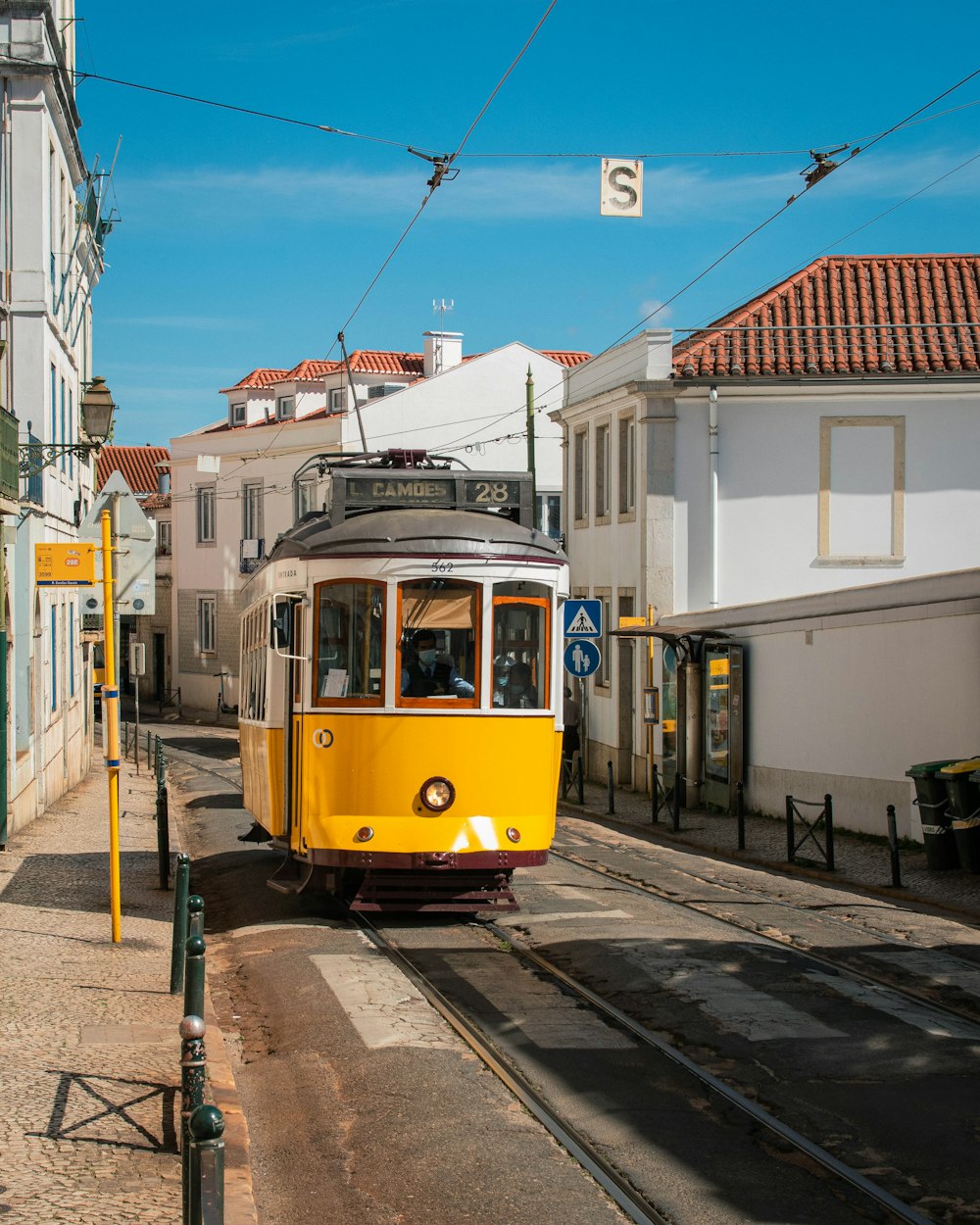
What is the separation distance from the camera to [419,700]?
11953mm

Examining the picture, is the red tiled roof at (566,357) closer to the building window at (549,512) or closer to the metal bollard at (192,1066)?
the building window at (549,512)

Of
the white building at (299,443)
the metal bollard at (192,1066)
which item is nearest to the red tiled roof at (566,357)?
the white building at (299,443)

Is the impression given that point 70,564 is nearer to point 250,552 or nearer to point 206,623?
point 250,552

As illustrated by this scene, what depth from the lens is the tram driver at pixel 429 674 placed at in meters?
12.0

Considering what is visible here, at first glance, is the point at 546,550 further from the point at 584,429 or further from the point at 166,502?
the point at 166,502

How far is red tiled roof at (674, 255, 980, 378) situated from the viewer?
29.1 meters

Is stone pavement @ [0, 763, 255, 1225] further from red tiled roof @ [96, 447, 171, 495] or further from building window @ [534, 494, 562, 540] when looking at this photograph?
red tiled roof @ [96, 447, 171, 495]

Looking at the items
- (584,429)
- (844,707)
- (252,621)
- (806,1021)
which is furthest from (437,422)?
(806,1021)

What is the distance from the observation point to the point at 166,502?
64.3 meters

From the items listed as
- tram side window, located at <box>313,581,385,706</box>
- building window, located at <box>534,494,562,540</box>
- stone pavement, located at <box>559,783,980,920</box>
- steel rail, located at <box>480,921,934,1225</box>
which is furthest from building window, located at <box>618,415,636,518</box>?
steel rail, located at <box>480,921,934,1225</box>

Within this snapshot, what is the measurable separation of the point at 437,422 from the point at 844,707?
30.7 metres

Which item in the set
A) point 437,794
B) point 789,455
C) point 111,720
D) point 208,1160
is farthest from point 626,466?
point 208,1160

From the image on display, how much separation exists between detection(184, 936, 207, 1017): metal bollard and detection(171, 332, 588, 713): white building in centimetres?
3810

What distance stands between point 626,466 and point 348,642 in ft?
63.6
